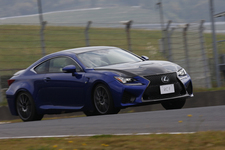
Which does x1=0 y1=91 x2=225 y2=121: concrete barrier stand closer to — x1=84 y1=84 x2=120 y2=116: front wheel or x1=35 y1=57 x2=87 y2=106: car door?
x1=35 y1=57 x2=87 y2=106: car door

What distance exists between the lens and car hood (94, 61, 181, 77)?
8477 millimetres

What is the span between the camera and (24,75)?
10.5 m

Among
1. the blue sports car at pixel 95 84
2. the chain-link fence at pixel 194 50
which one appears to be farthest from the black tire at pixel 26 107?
the chain-link fence at pixel 194 50

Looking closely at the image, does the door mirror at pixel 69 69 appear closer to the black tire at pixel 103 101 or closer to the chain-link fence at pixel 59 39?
the black tire at pixel 103 101

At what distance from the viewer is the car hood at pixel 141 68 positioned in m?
8.48

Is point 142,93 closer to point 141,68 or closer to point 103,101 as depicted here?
point 141,68

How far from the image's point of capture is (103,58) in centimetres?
945

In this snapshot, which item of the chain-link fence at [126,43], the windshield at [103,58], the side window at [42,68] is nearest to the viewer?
the windshield at [103,58]

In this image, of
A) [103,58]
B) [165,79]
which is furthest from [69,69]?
[165,79]

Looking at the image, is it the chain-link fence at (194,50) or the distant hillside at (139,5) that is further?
the distant hillside at (139,5)

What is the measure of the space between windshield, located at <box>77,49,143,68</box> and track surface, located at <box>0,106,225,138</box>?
4.58 feet

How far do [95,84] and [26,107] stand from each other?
2170mm

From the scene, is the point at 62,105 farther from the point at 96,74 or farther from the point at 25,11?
the point at 25,11

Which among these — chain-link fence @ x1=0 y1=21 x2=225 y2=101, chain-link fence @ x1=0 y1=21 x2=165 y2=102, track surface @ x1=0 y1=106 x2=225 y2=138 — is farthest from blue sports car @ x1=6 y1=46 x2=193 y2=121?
chain-link fence @ x1=0 y1=21 x2=225 y2=101
